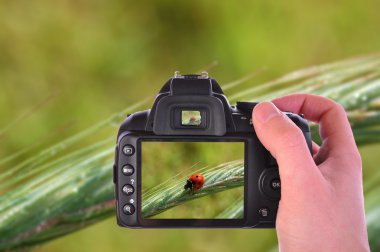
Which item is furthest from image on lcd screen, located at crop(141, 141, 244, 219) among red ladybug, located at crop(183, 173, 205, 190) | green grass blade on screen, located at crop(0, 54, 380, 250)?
green grass blade on screen, located at crop(0, 54, 380, 250)

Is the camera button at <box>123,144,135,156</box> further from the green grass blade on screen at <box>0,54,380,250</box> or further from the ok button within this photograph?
the green grass blade on screen at <box>0,54,380,250</box>

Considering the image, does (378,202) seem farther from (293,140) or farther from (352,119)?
(293,140)

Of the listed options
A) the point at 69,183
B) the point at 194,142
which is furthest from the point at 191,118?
the point at 69,183

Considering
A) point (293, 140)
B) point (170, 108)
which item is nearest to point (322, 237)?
point (293, 140)

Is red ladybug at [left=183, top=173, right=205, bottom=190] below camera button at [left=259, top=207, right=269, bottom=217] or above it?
above

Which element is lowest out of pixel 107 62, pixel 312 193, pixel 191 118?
pixel 312 193

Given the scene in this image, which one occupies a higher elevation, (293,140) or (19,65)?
(19,65)

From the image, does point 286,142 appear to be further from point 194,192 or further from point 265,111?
point 194,192
